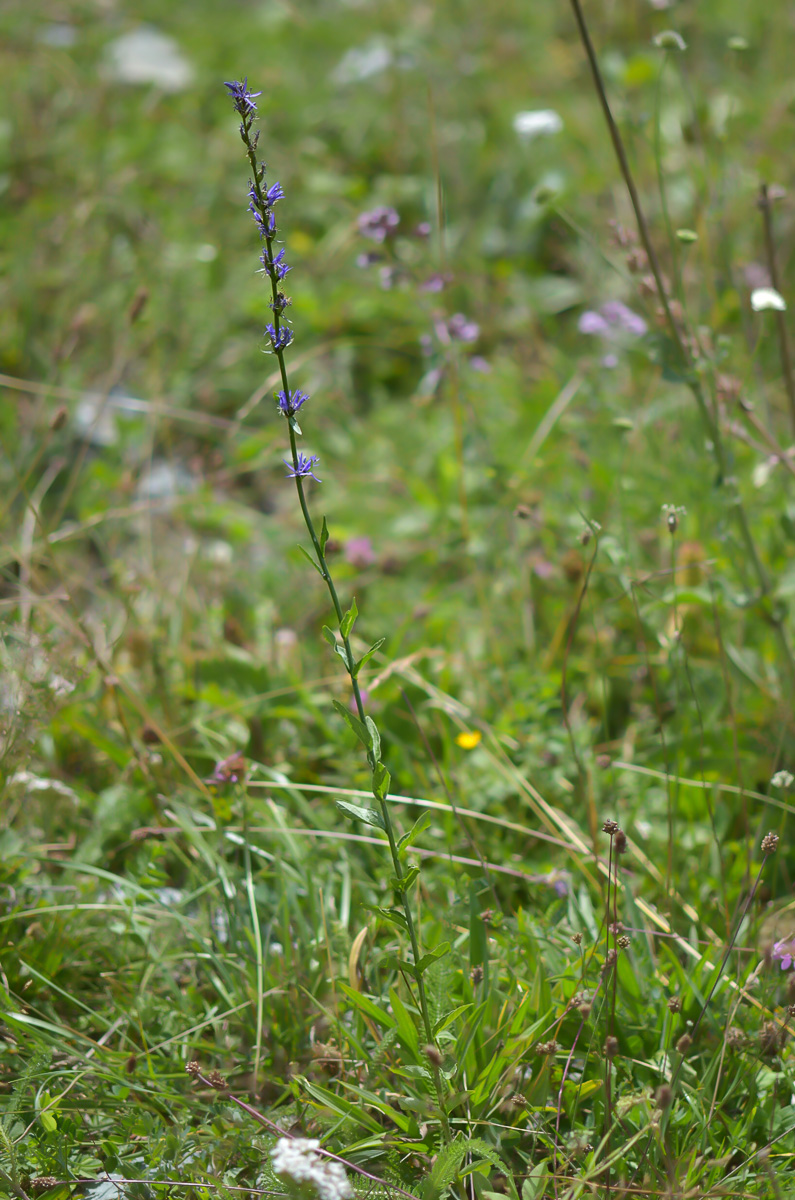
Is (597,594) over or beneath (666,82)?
beneath

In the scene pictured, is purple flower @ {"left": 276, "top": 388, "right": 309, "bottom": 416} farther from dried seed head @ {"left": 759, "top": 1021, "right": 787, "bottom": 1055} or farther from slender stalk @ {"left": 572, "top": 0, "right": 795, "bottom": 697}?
dried seed head @ {"left": 759, "top": 1021, "right": 787, "bottom": 1055}

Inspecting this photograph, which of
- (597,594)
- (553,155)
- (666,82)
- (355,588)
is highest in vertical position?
(666,82)

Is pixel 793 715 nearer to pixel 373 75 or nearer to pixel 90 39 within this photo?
pixel 373 75

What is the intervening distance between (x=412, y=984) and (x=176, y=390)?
7.17ft

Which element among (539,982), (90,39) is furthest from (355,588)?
(90,39)

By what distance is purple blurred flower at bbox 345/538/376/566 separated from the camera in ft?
7.89

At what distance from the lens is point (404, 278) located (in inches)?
80.9

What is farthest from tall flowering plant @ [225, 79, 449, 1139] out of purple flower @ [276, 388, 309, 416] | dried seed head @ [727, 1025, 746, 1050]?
dried seed head @ [727, 1025, 746, 1050]

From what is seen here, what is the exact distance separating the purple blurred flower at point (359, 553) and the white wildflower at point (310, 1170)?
154cm

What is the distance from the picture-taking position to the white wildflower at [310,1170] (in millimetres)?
988

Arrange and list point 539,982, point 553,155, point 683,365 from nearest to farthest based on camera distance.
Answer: point 539,982 → point 683,365 → point 553,155

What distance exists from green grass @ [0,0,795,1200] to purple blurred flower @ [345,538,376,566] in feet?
0.11

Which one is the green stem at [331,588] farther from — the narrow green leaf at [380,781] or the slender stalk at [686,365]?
the slender stalk at [686,365]

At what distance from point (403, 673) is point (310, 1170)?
105cm
